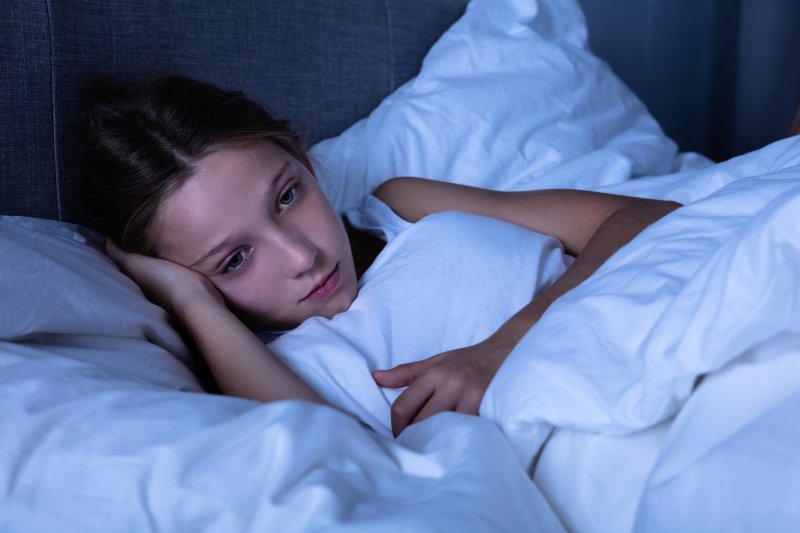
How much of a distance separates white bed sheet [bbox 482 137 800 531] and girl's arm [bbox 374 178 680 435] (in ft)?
0.39

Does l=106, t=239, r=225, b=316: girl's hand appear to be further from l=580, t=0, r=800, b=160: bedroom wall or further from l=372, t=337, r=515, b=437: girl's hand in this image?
l=580, t=0, r=800, b=160: bedroom wall

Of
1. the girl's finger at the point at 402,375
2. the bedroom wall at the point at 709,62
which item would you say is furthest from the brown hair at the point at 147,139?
the bedroom wall at the point at 709,62

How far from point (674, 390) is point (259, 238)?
0.53 metres

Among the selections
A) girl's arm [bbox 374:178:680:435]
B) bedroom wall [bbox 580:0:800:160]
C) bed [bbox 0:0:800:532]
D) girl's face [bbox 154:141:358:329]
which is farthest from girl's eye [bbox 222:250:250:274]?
bedroom wall [bbox 580:0:800:160]

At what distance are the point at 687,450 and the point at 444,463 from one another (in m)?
0.16

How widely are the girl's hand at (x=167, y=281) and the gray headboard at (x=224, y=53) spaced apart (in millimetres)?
150

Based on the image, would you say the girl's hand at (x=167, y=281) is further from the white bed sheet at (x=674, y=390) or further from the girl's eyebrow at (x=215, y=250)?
the white bed sheet at (x=674, y=390)

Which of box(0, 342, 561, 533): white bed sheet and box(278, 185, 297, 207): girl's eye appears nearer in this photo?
box(0, 342, 561, 533): white bed sheet

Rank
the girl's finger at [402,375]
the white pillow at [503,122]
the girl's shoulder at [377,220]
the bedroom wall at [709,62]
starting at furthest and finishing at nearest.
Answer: the bedroom wall at [709,62] → the white pillow at [503,122] → the girl's shoulder at [377,220] → the girl's finger at [402,375]

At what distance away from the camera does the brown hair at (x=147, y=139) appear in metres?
0.91

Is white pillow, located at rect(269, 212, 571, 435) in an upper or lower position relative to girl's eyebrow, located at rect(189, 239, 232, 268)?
lower

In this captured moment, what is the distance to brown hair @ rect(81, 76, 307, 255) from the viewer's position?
0.91 m

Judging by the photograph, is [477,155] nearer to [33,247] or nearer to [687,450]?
[33,247]

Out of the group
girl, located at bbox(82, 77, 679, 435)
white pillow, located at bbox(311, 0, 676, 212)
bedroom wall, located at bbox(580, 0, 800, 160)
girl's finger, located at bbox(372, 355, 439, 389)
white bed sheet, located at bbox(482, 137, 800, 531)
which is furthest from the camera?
bedroom wall, located at bbox(580, 0, 800, 160)
